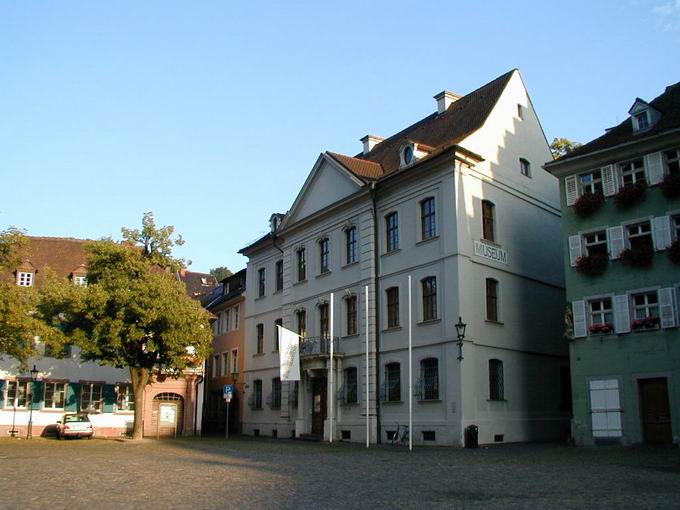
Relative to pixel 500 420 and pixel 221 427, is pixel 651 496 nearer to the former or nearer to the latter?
pixel 500 420

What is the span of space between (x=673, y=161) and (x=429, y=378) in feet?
40.2

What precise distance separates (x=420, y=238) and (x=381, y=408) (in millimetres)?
7513

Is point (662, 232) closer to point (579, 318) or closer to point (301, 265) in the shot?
point (579, 318)

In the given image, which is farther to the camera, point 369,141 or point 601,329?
point 369,141

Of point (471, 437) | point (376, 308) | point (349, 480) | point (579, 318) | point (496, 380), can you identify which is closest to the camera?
point (349, 480)

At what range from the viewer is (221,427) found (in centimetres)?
4981

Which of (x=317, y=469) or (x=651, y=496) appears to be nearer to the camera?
(x=651, y=496)

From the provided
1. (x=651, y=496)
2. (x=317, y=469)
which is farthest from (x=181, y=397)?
(x=651, y=496)

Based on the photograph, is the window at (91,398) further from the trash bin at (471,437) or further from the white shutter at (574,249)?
the white shutter at (574,249)

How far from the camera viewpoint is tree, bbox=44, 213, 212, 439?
Result: 34188mm

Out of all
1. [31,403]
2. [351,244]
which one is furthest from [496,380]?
[31,403]

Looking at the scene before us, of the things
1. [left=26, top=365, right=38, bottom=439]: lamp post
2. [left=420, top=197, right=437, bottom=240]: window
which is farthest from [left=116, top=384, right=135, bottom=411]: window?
[left=420, top=197, right=437, bottom=240]: window

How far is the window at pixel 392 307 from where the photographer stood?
32625mm

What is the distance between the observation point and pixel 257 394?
43.8m
